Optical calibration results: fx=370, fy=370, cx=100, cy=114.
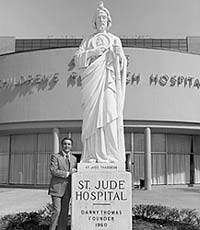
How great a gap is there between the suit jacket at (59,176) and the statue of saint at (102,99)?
0.37 meters

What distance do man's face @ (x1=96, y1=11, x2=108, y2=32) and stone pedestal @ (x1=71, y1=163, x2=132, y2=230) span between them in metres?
2.83

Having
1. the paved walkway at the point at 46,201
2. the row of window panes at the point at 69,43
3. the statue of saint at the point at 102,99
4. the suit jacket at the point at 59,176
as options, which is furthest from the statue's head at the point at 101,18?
the row of window panes at the point at 69,43

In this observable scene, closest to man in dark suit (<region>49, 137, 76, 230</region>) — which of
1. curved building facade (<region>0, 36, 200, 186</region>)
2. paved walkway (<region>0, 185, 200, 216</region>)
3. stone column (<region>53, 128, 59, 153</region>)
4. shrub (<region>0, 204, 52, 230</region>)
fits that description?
shrub (<region>0, 204, 52, 230</region>)

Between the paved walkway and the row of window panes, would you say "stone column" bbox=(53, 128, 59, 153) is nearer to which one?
the paved walkway

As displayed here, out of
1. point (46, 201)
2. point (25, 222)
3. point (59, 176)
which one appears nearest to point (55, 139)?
point (46, 201)

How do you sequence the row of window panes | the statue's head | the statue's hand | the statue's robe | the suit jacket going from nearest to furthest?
the suit jacket → the statue's robe → the statue's hand → the statue's head → the row of window panes

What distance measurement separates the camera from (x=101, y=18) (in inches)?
279

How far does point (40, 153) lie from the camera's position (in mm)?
28250

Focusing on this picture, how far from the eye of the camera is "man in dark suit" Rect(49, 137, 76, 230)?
6242 millimetres

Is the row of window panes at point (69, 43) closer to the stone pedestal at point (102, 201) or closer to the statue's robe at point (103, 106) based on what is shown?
the statue's robe at point (103, 106)

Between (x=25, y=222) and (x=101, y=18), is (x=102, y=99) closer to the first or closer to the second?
→ (x=101, y=18)

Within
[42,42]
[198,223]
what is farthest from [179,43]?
[198,223]

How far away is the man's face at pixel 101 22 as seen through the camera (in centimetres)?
706

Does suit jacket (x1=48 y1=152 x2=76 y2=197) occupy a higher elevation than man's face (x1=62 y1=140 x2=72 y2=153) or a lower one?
lower
